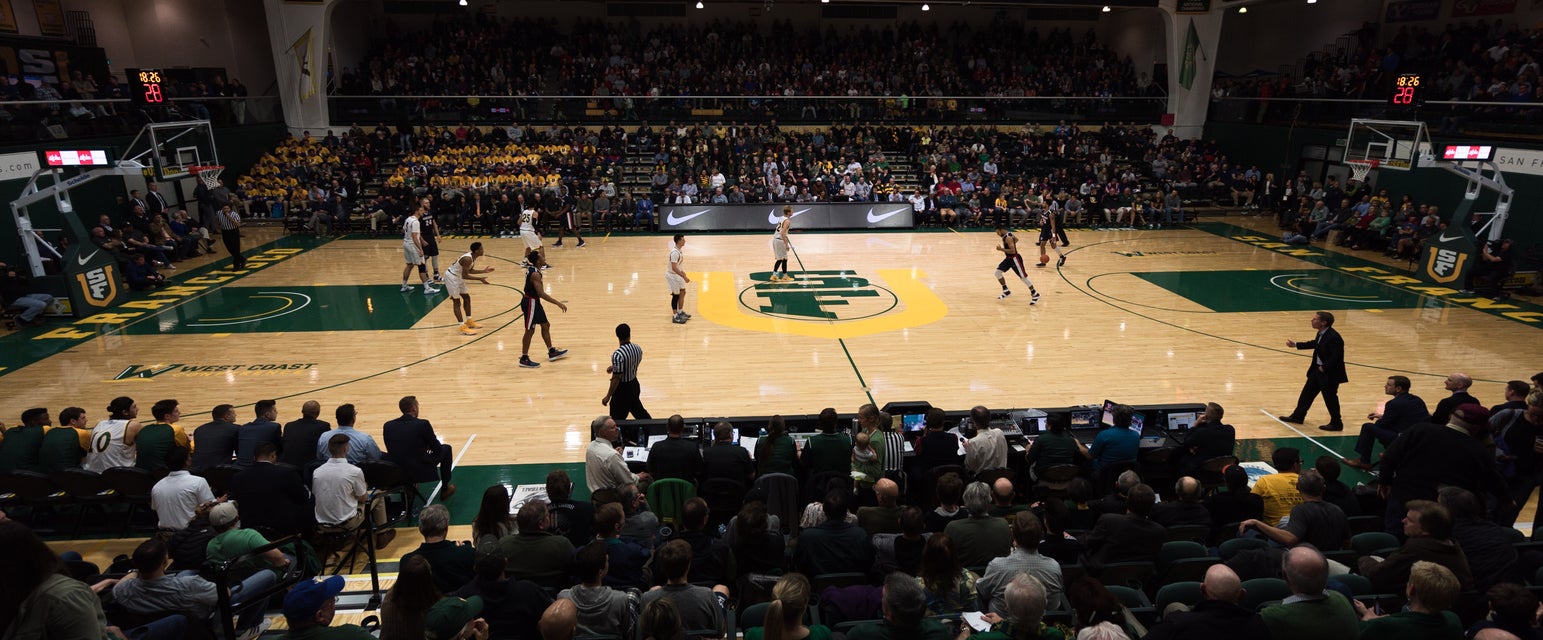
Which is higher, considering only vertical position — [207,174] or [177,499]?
[207,174]

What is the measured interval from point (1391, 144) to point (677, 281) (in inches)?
701

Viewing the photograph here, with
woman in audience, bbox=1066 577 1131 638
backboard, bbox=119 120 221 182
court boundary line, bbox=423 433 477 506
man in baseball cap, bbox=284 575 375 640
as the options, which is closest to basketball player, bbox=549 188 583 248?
backboard, bbox=119 120 221 182

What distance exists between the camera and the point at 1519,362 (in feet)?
43.2

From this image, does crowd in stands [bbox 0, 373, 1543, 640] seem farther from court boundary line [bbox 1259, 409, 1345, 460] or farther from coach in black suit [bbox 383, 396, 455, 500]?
court boundary line [bbox 1259, 409, 1345, 460]

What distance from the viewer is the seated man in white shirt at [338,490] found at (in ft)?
23.7

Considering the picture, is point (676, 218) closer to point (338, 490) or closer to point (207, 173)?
point (207, 173)

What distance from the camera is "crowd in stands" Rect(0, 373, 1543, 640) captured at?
4.41 metres

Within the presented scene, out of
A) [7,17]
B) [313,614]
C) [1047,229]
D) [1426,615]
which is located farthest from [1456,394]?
[7,17]

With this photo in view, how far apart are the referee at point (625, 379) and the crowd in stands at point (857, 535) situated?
5.43ft

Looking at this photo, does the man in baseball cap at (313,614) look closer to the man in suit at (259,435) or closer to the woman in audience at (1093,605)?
the woman in audience at (1093,605)

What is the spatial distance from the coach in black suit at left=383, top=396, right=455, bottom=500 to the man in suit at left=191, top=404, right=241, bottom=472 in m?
1.47

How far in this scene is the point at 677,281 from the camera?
1516cm

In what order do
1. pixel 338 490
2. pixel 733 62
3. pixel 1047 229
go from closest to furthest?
pixel 338 490
pixel 1047 229
pixel 733 62

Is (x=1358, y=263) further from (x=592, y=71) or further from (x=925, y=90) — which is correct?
(x=592, y=71)
